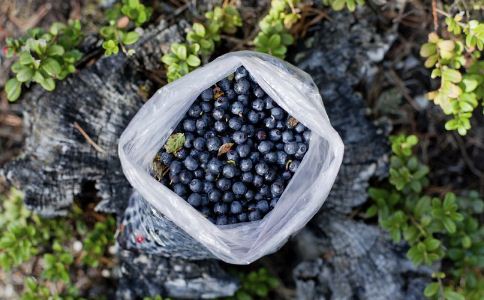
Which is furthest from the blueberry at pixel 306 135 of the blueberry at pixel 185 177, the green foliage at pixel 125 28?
the green foliage at pixel 125 28

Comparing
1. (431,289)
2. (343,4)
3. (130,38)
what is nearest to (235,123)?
(130,38)

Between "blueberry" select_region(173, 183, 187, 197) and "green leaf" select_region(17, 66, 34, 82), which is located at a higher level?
"green leaf" select_region(17, 66, 34, 82)

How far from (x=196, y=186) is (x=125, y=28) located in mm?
844

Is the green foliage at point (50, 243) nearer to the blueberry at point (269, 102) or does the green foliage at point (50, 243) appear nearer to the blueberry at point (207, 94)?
the blueberry at point (207, 94)

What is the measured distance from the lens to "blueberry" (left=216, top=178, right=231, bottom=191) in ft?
6.32

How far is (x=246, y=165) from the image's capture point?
1952 millimetres

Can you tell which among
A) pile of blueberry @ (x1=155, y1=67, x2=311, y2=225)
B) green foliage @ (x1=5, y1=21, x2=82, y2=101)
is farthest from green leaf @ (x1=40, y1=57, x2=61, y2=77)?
pile of blueberry @ (x1=155, y1=67, x2=311, y2=225)

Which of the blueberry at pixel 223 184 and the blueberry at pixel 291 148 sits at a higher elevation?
the blueberry at pixel 291 148

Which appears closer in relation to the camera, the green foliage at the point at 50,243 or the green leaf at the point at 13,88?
the green leaf at the point at 13,88

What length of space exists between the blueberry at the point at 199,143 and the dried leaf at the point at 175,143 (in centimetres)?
5

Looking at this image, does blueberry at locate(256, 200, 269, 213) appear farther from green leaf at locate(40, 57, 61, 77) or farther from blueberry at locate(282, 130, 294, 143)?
green leaf at locate(40, 57, 61, 77)

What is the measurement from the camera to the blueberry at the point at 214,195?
192 cm

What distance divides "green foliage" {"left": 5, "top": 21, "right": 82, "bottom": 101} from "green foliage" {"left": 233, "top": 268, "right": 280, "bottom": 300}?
1174 mm

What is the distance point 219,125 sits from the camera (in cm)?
198
